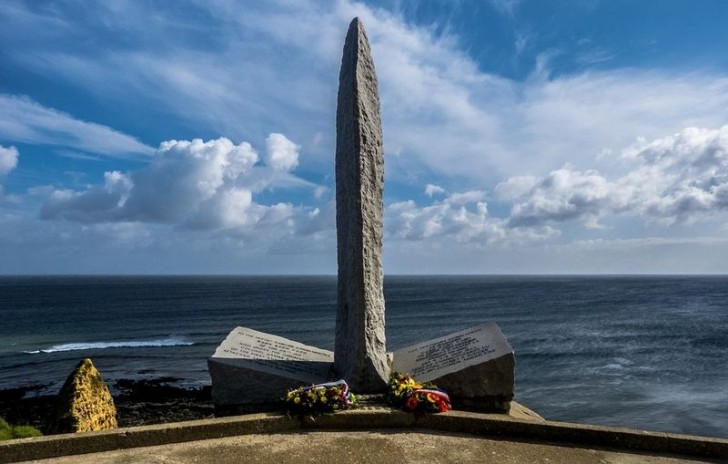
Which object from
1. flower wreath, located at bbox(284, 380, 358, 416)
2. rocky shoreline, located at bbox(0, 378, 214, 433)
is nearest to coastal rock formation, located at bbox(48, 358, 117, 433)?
flower wreath, located at bbox(284, 380, 358, 416)

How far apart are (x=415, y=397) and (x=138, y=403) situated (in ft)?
61.4

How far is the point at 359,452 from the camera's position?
6.14m

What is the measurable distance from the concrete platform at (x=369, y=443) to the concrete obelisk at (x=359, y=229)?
125 cm

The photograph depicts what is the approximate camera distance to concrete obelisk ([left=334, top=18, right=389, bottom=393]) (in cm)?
834

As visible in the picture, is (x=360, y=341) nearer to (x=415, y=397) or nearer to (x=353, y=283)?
(x=353, y=283)

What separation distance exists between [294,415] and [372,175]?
403 cm

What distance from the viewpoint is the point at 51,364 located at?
104 feet

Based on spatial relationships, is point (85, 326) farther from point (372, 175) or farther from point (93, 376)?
point (372, 175)

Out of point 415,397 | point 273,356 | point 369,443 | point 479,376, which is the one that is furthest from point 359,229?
point 369,443

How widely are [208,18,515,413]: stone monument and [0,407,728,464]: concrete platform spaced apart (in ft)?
4.50

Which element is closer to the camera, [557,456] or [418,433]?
[557,456]

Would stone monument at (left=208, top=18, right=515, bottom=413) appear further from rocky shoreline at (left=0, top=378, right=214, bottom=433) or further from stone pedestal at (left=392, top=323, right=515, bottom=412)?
rocky shoreline at (left=0, top=378, right=214, bottom=433)

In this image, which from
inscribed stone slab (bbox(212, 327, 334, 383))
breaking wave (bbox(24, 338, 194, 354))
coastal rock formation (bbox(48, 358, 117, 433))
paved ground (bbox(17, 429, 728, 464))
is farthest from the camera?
breaking wave (bbox(24, 338, 194, 354))

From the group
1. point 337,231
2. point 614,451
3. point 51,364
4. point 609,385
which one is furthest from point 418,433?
point 51,364
